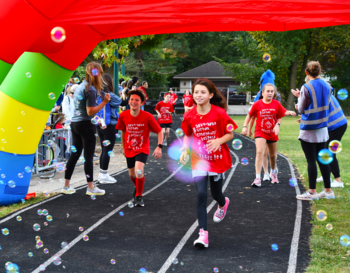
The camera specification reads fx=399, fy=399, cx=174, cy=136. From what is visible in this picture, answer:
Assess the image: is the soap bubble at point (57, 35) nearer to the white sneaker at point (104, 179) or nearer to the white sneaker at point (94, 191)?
the white sneaker at point (94, 191)

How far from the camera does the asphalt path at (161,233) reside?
3824 millimetres

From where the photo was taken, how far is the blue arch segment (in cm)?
572

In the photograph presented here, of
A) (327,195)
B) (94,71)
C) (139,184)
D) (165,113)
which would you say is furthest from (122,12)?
(165,113)

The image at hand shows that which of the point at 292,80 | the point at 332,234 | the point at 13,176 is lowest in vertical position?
the point at 332,234

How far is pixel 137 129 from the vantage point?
5859mm

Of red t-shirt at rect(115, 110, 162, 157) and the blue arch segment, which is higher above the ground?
red t-shirt at rect(115, 110, 162, 157)

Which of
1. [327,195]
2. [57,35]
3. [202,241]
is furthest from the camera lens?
[327,195]

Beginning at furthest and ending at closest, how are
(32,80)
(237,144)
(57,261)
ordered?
(32,80) → (237,144) → (57,261)

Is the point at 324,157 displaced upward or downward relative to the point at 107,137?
downward

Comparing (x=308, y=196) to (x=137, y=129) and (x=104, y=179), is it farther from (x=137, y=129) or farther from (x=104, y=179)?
(x=104, y=179)

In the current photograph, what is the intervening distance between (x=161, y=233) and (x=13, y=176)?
8.25 feet

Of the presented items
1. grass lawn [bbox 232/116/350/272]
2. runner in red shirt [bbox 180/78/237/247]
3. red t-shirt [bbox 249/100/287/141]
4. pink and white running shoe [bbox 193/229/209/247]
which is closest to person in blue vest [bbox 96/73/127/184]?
red t-shirt [bbox 249/100/287/141]

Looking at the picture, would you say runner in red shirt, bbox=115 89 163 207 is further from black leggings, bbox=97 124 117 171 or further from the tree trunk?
the tree trunk

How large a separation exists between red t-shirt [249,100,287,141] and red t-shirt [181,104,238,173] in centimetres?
279
